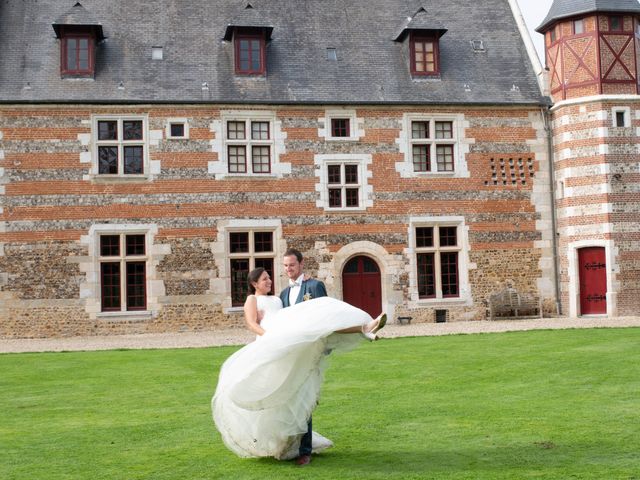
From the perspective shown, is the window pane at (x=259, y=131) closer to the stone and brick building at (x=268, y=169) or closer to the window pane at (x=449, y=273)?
the stone and brick building at (x=268, y=169)

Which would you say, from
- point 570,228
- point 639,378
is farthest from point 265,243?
point 639,378

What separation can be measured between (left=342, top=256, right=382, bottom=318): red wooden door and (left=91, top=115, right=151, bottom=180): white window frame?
5650 millimetres

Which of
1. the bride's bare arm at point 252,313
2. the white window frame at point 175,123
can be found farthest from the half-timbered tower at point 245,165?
the bride's bare arm at point 252,313

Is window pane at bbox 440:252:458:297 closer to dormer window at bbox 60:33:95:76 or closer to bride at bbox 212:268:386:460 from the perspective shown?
dormer window at bbox 60:33:95:76

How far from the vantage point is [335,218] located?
21484 millimetres

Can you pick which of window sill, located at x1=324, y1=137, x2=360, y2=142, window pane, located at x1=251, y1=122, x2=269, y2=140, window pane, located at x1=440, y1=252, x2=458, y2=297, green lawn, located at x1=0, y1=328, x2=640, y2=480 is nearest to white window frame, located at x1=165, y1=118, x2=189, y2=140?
window pane, located at x1=251, y1=122, x2=269, y2=140

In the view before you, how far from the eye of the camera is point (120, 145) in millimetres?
20766

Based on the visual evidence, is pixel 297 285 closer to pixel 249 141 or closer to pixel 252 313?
pixel 252 313

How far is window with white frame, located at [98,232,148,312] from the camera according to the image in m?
20.6

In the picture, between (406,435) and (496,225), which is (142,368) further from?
(496,225)

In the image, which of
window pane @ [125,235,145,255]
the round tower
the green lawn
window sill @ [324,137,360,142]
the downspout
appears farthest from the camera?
the downspout

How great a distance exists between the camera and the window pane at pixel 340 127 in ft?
71.5

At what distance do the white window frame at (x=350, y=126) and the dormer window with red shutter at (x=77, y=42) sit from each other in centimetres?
595

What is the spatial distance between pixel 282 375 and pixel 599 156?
55.8 ft
